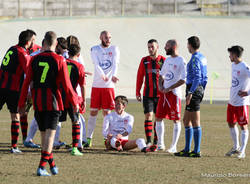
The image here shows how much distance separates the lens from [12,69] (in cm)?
952

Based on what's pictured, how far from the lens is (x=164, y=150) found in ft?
34.3

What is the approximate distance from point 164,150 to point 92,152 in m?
A: 1.41

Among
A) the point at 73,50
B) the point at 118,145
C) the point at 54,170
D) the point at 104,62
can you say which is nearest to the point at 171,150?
the point at 118,145

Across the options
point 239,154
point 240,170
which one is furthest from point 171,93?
point 240,170

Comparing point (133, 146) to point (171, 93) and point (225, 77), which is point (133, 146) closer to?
point (171, 93)

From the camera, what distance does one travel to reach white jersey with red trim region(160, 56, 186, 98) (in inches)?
394

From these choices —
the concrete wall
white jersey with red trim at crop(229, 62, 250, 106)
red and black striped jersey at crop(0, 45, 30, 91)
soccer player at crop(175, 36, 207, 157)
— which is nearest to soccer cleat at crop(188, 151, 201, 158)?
soccer player at crop(175, 36, 207, 157)

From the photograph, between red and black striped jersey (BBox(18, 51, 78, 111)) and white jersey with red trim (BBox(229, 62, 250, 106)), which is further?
white jersey with red trim (BBox(229, 62, 250, 106))

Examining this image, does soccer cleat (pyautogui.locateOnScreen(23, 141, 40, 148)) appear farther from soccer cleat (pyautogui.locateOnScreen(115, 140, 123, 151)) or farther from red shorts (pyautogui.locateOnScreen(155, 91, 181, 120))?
red shorts (pyautogui.locateOnScreen(155, 91, 181, 120))

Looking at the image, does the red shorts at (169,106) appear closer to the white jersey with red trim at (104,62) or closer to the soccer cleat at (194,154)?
the soccer cleat at (194,154)

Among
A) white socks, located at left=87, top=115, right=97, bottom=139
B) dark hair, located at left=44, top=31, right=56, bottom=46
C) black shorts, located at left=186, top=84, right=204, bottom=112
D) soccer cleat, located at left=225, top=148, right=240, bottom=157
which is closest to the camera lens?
dark hair, located at left=44, top=31, right=56, bottom=46

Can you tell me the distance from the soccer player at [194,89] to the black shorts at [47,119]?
9.03ft

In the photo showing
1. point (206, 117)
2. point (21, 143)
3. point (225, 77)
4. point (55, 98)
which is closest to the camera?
point (55, 98)

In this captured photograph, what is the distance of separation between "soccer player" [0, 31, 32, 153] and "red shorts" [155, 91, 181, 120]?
2.58m
